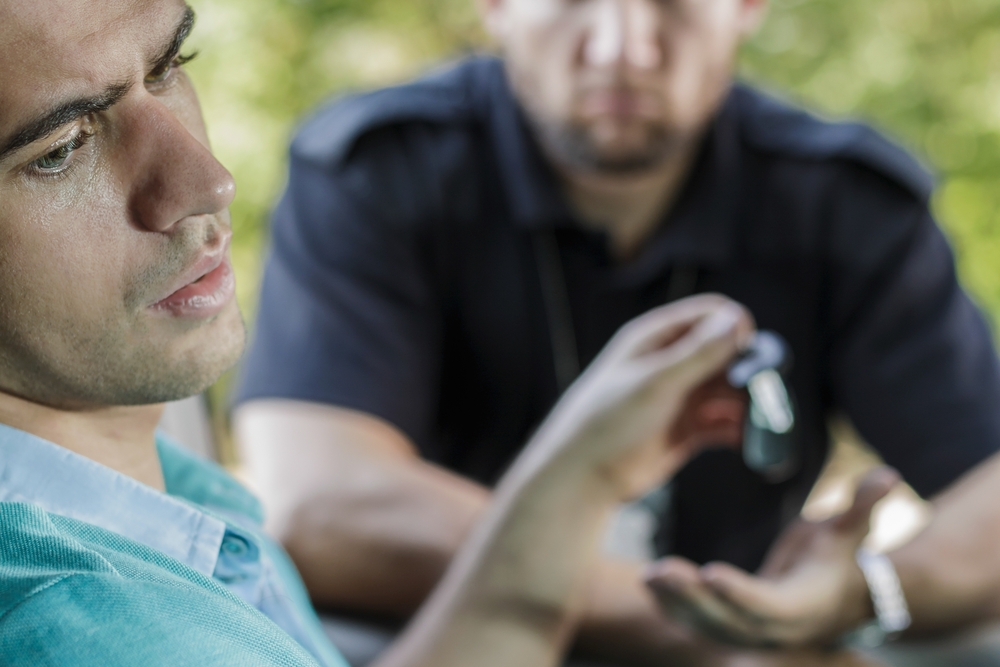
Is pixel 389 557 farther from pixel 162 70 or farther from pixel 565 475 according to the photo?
pixel 162 70

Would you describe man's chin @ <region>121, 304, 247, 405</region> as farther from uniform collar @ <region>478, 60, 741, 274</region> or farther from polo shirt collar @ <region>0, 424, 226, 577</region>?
uniform collar @ <region>478, 60, 741, 274</region>

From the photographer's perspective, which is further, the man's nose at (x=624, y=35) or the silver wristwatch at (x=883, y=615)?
the man's nose at (x=624, y=35)

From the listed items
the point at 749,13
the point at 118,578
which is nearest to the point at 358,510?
the point at 118,578

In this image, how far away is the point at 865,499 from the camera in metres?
1.06

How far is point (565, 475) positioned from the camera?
39.1 inches

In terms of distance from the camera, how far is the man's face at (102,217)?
55cm

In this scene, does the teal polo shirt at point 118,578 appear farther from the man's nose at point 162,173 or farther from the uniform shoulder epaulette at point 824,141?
the uniform shoulder epaulette at point 824,141

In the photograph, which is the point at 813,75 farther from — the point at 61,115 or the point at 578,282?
the point at 61,115

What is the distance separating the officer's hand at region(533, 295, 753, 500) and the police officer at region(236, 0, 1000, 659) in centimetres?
6

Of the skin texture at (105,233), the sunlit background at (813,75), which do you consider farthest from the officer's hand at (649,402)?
the sunlit background at (813,75)

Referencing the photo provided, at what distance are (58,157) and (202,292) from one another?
0.12 meters

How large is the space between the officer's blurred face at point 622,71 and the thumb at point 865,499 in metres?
0.53

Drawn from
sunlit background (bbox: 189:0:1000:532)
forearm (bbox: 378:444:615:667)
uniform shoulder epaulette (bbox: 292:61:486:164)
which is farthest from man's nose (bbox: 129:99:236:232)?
sunlit background (bbox: 189:0:1000:532)

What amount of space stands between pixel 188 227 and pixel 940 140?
103 inches
